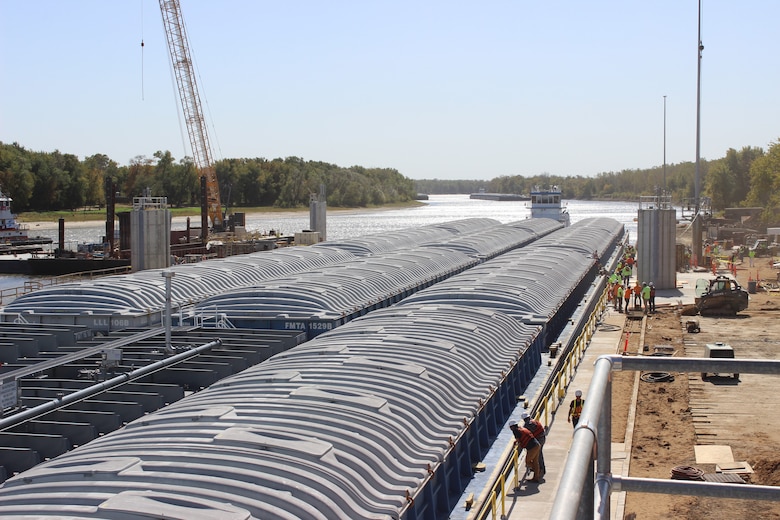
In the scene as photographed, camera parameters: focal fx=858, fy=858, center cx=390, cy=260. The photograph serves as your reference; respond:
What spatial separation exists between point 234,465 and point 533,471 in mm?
7301

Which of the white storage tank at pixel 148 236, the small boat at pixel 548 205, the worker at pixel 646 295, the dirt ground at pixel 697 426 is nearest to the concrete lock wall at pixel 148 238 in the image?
the white storage tank at pixel 148 236

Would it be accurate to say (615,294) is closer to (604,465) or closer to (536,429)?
(536,429)

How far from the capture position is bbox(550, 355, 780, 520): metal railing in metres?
2.62

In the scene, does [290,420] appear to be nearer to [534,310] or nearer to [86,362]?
[86,362]

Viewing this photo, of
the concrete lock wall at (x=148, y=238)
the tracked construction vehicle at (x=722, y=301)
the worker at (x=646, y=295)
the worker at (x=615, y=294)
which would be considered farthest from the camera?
the concrete lock wall at (x=148, y=238)

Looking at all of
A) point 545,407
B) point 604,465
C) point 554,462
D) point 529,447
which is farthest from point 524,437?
point 604,465

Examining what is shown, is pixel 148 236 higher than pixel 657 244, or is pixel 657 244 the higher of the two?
pixel 148 236

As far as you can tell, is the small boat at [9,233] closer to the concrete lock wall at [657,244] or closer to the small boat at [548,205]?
the small boat at [548,205]

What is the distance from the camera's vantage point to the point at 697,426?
2097cm

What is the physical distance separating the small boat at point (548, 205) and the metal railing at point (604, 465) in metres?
84.5

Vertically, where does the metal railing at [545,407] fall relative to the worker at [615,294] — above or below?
below

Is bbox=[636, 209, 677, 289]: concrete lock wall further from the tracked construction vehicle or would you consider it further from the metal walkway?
the metal walkway

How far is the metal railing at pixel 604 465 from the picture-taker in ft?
8.61

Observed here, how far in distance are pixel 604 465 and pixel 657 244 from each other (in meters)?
45.2
